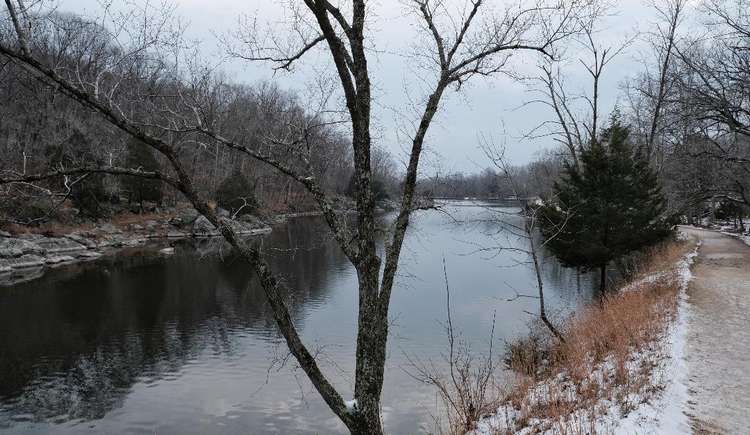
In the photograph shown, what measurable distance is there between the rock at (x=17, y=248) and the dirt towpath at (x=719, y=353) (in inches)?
1109

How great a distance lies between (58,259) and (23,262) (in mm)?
1779

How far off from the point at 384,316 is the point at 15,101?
4250 cm

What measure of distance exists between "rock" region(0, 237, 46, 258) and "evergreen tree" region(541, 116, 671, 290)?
80.4ft

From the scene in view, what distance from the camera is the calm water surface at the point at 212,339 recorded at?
1021cm

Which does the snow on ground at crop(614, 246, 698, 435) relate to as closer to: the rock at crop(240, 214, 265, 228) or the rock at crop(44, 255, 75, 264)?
the rock at crop(44, 255, 75, 264)

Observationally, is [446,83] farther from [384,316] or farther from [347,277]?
[347,277]

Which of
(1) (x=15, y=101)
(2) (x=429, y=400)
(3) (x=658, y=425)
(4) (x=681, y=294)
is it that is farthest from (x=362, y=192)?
(1) (x=15, y=101)

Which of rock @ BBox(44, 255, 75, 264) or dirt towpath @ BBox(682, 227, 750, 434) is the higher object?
dirt towpath @ BBox(682, 227, 750, 434)

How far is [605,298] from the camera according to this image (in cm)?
1417

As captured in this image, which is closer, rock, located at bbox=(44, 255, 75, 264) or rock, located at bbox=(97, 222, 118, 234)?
rock, located at bbox=(44, 255, 75, 264)

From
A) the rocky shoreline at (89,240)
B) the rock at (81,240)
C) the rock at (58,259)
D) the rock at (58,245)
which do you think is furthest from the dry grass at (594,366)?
the rock at (81,240)

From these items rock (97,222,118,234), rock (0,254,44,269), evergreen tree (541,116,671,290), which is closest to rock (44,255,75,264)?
rock (0,254,44,269)

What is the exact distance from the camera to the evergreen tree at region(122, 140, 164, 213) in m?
36.4

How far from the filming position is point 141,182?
128 ft
